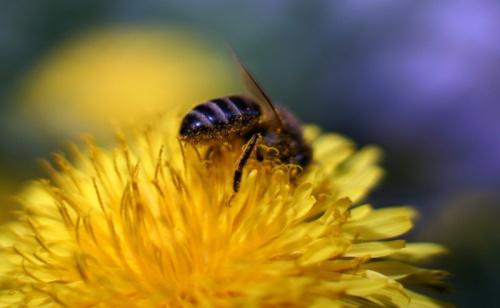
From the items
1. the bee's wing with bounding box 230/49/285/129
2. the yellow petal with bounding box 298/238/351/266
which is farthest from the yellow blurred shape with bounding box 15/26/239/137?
the yellow petal with bounding box 298/238/351/266

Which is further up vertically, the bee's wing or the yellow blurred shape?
the yellow blurred shape

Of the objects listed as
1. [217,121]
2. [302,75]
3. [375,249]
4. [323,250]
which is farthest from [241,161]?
[302,75]

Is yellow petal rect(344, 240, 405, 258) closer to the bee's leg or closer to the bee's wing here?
the bee's leg

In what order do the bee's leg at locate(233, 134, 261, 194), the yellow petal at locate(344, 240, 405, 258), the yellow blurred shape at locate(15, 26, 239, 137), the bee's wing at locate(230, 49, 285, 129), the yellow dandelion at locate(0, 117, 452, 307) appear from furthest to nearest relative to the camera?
the yellow blurred shape at locate(15, 26, 239, 137), the bee's wing at locate(230, 49, 285, 129), the bee's leg at locate(233, 134, 261, 194), the yellow petal at locate(344, 240, 405, 258), the yellow dandelion at locate(0, 117, 452, 307)

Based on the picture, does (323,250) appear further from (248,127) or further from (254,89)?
(254,89)

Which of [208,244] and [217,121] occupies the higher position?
[217,121]

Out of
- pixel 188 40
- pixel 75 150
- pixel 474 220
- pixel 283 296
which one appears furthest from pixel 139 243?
pixel 188 40
